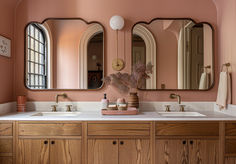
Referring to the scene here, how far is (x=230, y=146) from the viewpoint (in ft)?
6.64

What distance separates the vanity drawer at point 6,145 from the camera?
2.07 meters

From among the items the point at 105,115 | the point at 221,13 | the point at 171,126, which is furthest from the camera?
the point at 221,13

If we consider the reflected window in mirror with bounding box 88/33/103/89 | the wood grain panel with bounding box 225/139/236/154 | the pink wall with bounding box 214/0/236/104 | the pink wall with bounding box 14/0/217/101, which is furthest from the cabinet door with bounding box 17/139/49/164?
the pink wall with bounding box 214/0/236/104

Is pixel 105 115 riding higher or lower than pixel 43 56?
lower

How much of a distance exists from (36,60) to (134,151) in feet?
5.19

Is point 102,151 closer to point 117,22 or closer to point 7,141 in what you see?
point 7,141

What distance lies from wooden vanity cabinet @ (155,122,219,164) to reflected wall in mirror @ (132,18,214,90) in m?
0.67

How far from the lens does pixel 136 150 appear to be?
2.04 metres

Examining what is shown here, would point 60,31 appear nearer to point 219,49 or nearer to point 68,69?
point 68,69

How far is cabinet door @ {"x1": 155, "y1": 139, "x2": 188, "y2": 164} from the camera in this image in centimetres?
203

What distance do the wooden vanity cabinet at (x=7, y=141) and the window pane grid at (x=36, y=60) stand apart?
669mm

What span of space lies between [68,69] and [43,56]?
0.35m

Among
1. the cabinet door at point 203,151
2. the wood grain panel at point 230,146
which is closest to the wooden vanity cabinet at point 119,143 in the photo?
the cabinet door at point 203,151

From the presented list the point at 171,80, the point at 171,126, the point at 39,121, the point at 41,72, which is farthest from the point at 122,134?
the point at 41,72
